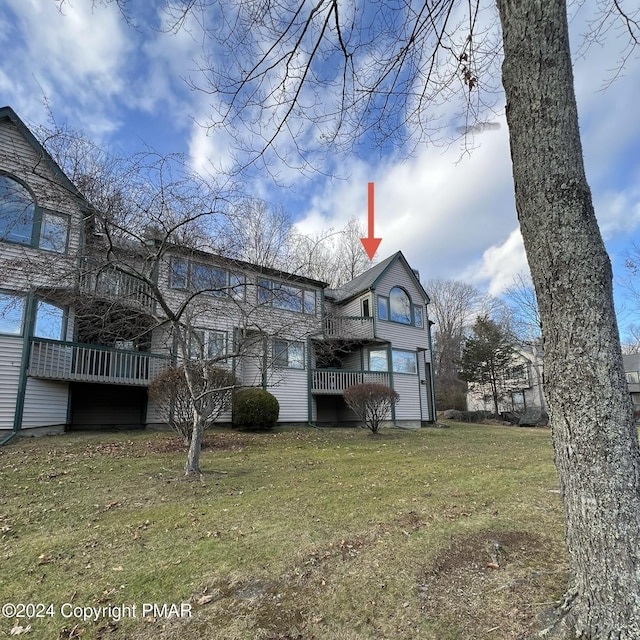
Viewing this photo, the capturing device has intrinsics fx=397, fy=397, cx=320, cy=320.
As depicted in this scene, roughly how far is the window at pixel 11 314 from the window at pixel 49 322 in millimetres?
376

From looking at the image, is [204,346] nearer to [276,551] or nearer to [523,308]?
[276,551]

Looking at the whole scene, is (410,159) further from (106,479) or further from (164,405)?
(164,405)

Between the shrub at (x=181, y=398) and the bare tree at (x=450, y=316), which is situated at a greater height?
the bare tree at (x=450, y=316)

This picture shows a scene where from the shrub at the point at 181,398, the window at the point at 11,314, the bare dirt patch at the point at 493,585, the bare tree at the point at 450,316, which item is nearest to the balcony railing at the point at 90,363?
the window at the point at 11,314

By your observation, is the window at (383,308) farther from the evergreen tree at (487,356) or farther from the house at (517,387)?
the house at (517,387)

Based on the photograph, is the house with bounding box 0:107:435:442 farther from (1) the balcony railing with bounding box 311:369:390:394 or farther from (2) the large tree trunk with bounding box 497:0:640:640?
(2) the large tree trunk with bounding box 497:0:640:640

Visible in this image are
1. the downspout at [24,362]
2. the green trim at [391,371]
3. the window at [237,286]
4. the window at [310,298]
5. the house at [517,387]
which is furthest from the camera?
the house at [517,387]

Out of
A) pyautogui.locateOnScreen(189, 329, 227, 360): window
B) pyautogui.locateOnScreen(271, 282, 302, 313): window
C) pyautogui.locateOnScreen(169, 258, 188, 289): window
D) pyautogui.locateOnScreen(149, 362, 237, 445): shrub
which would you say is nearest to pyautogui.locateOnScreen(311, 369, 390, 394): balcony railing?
pyautogui.locateOnScreen(271, 282, 302, 313): window

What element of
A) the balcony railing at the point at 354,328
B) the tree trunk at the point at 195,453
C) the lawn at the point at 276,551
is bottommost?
the lawn at the point at 276,551

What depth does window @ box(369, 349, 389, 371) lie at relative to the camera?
1761cm

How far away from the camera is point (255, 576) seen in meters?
3.10

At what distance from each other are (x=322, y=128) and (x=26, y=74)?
4901 millimetres

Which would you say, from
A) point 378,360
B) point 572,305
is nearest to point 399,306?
point 378,360

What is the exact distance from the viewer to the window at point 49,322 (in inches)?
405
